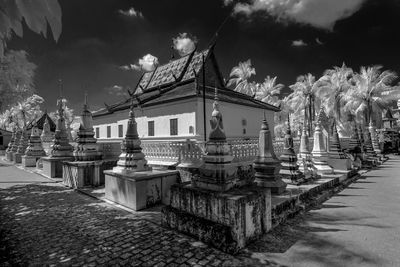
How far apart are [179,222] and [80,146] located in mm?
7307

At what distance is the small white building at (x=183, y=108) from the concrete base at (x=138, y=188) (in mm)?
5576

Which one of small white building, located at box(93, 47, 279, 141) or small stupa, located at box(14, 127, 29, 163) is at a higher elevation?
small white building, located at box(93, 47, 279, 141)

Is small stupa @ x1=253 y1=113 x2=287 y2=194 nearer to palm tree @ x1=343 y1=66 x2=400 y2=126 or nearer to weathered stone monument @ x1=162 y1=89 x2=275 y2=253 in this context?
weathered stone monument @ x1=162 y1=89 x2=275 y2=253

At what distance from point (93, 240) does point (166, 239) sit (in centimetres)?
151

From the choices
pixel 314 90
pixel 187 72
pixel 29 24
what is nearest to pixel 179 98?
pixel 187 72

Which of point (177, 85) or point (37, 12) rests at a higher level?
point (177, 85)

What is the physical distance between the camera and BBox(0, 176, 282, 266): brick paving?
3.49 meters

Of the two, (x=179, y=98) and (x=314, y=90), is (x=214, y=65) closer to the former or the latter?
(x=179, y=98)

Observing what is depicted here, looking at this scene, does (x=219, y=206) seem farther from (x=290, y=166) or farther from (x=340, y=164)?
(x=340, y=164)

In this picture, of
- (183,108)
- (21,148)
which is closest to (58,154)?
(183,108)

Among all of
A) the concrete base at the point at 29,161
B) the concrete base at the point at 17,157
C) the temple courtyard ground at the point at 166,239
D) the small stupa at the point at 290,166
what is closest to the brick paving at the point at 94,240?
the temple courtyard ground at the point at 166,239

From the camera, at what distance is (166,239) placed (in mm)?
4223

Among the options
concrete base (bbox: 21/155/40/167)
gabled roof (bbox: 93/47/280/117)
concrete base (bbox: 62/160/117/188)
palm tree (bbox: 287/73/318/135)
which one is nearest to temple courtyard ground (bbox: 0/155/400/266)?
concrete base (bbox: 62/160/117/188)

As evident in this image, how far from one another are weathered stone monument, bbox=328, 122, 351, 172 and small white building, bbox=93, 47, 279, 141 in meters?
5.40
